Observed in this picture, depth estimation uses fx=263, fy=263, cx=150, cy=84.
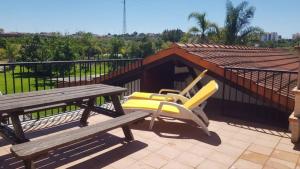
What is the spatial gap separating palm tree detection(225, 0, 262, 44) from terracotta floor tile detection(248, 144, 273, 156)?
1894 cm

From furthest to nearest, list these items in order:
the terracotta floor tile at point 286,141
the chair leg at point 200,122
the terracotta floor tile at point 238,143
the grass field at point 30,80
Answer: the grass field at point 30,80 < the chair leg at point 200,122 < the terracotta floor tile at point 286,141 < the terracotta floor tile at point 238,143

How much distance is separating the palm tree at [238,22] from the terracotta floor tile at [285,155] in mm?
19100

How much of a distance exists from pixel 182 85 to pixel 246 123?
319 cm

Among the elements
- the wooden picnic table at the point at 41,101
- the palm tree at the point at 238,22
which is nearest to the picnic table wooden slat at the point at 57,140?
the wooden picnic table at the point at 41,101

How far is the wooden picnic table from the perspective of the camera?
3.08m

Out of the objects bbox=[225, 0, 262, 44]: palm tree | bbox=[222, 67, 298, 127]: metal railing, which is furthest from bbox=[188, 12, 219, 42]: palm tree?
bbox=[222, 67, 298, 127]: metal railing

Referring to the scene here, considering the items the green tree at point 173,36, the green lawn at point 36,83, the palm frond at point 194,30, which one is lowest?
the green lawn at point 36,83

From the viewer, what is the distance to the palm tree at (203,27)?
23.1 metres

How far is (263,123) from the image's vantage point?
224 inches

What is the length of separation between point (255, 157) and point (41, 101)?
10.3 feet

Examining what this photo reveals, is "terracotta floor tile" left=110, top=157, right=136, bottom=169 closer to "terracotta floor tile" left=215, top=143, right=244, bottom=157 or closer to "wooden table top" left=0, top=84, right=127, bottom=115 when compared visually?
"wooden table top" left=0, top=84, right=127, bottom=115

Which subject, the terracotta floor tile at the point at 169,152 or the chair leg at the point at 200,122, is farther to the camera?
the chair leg at the point at 200,122

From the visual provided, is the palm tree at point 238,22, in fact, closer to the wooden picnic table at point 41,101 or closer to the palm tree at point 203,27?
the palm tree at point 203,27

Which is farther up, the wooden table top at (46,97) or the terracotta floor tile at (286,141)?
the wooden table top at (46,97)
